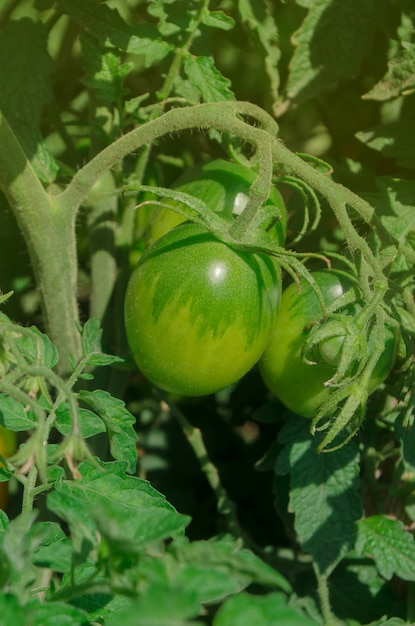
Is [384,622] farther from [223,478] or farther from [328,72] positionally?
[328,72]

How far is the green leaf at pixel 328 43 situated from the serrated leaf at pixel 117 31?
0.74 feet

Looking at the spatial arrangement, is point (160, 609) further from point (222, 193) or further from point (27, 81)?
point (27, 81)

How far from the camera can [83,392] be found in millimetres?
918

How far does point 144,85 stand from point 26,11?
25cm

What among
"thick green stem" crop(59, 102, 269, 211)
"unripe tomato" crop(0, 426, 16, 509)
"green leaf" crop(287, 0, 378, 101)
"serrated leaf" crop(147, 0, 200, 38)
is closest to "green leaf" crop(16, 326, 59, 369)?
"thick green stem" crop(59, 102, 269, 211)

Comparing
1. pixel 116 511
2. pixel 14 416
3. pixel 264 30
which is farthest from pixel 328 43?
pixel 116 511

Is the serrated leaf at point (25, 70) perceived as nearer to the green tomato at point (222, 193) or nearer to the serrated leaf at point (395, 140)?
the green tomato at point (222, 193)

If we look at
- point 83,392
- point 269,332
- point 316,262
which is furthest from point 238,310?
point 316,262

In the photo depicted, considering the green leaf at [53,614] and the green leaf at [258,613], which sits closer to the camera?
the green leaf at [258,613]

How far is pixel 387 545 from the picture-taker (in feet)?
3.76

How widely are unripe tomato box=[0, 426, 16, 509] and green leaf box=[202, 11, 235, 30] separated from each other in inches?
25.3

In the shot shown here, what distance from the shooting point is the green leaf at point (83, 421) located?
0.89 metres

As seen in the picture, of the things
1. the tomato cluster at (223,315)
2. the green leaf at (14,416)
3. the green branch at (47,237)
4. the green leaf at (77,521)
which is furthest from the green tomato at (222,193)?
the green leaf at (77,521)

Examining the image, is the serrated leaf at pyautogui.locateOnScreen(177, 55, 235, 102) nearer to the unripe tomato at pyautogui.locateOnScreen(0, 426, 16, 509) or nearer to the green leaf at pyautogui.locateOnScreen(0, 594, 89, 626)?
the unripe tomato at pyautogui.locateOnScreen(0, 426, 16, 509)
